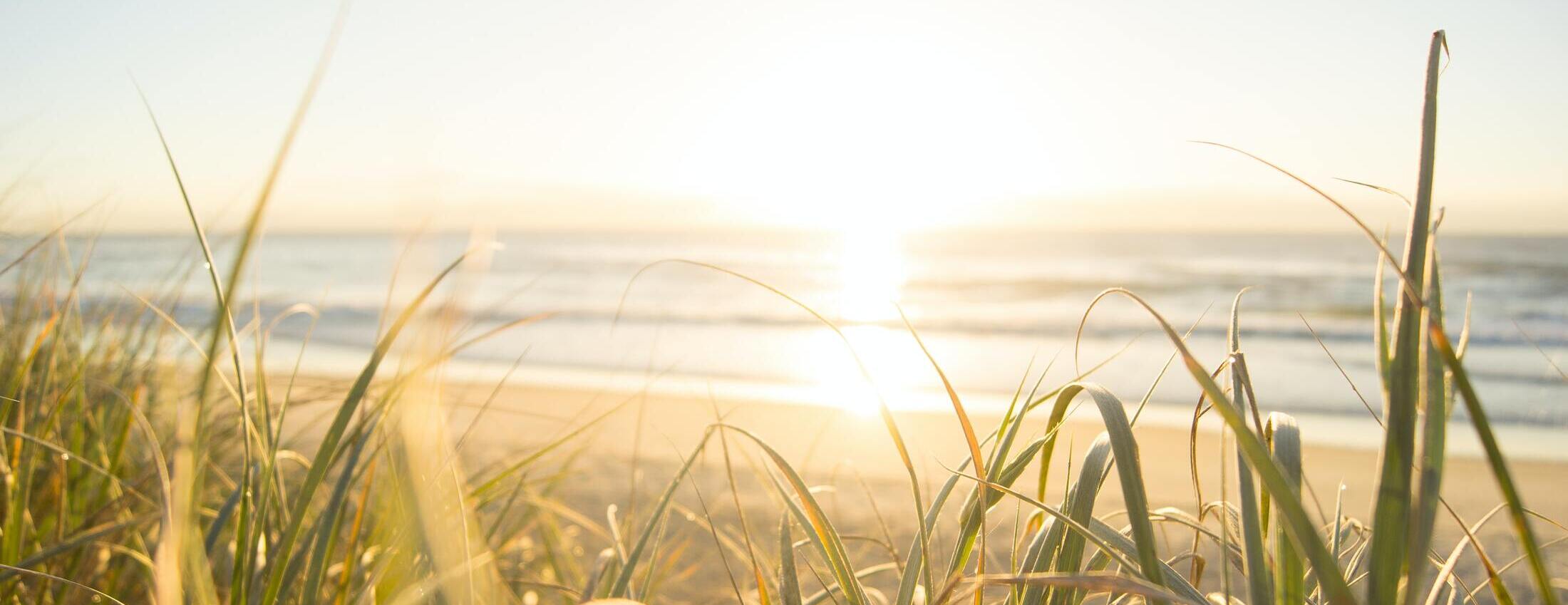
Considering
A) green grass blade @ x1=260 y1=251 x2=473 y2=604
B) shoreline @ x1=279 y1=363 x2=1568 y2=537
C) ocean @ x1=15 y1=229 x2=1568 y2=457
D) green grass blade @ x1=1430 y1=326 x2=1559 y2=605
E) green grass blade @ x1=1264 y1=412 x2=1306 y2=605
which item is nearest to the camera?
green grass blade @ x1=1430 y1=326 x2=1559 y2=605

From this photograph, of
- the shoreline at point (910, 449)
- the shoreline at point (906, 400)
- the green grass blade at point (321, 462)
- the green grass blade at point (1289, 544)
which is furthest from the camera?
the shoreline at point (906, 400)

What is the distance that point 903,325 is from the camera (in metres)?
9.28

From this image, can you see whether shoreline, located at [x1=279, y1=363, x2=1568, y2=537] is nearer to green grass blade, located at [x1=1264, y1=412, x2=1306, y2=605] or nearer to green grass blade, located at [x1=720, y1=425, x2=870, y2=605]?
green grass blade, located at [x1=720, y1=425, x2=870, y2=605]

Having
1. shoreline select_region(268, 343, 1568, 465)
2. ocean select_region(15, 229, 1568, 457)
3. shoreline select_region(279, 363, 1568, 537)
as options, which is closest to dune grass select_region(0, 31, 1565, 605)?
ocean select_region(15, 229, 1568, 457)

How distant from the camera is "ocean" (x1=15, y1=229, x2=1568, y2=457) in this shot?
3.39m

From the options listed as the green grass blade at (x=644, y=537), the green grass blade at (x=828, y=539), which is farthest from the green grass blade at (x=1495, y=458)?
the green grass blade at (x=644, y=537)

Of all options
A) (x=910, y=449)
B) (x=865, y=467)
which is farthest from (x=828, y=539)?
(x=910, y=449)

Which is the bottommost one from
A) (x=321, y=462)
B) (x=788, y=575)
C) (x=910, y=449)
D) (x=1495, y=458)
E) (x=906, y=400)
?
(x=906, y=400)

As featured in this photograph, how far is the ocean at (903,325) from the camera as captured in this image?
133 inches

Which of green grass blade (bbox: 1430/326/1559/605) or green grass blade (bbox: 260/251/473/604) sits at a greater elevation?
green grass blade (bbox: 1430/326/1559/605)

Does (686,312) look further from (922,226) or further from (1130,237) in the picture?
(922,226)

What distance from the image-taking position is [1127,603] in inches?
37.9

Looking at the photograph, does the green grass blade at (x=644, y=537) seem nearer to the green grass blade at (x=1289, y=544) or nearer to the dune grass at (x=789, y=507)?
the dune grass at (x=789, y=507)

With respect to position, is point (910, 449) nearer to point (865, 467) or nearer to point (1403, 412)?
point (865, 467)
